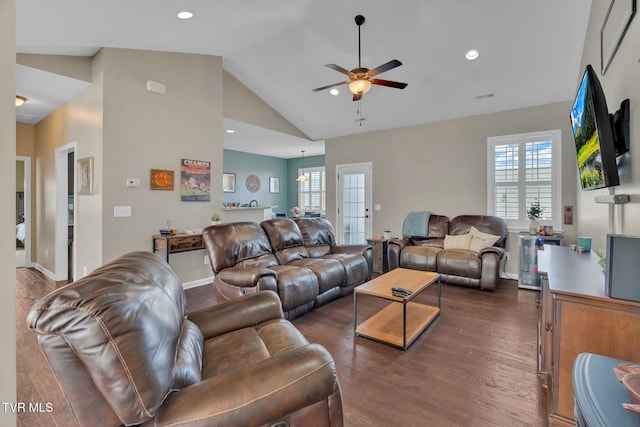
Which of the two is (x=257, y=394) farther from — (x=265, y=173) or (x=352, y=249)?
(x=265, y=173)

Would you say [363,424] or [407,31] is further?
[407,31]

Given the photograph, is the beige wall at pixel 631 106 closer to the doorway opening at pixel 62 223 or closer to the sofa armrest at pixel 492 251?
the sofa armrest at pixel 492 251

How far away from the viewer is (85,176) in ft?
13.5

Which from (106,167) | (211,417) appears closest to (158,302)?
(211,417)

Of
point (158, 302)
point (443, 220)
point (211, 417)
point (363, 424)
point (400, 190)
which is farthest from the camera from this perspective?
point (400, 190)

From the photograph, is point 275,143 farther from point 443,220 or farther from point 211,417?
point 211,417

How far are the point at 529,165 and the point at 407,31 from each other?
2.95 m

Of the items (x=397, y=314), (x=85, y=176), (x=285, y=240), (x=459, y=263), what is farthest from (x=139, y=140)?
(x=459, y=263)

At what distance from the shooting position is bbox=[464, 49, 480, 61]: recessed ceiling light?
12.9ft

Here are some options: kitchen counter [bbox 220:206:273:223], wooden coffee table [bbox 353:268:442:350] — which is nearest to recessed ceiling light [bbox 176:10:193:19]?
kitchen counter [bbox 220:206:273:223]

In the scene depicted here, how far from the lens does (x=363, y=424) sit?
5.74 ft

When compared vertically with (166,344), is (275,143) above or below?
above

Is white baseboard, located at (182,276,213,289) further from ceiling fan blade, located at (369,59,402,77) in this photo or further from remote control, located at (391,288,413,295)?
ceiling fan blade, located at (369,59,402,77)

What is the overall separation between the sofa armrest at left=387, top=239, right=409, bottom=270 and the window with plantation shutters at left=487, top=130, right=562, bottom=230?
167 centimetres
